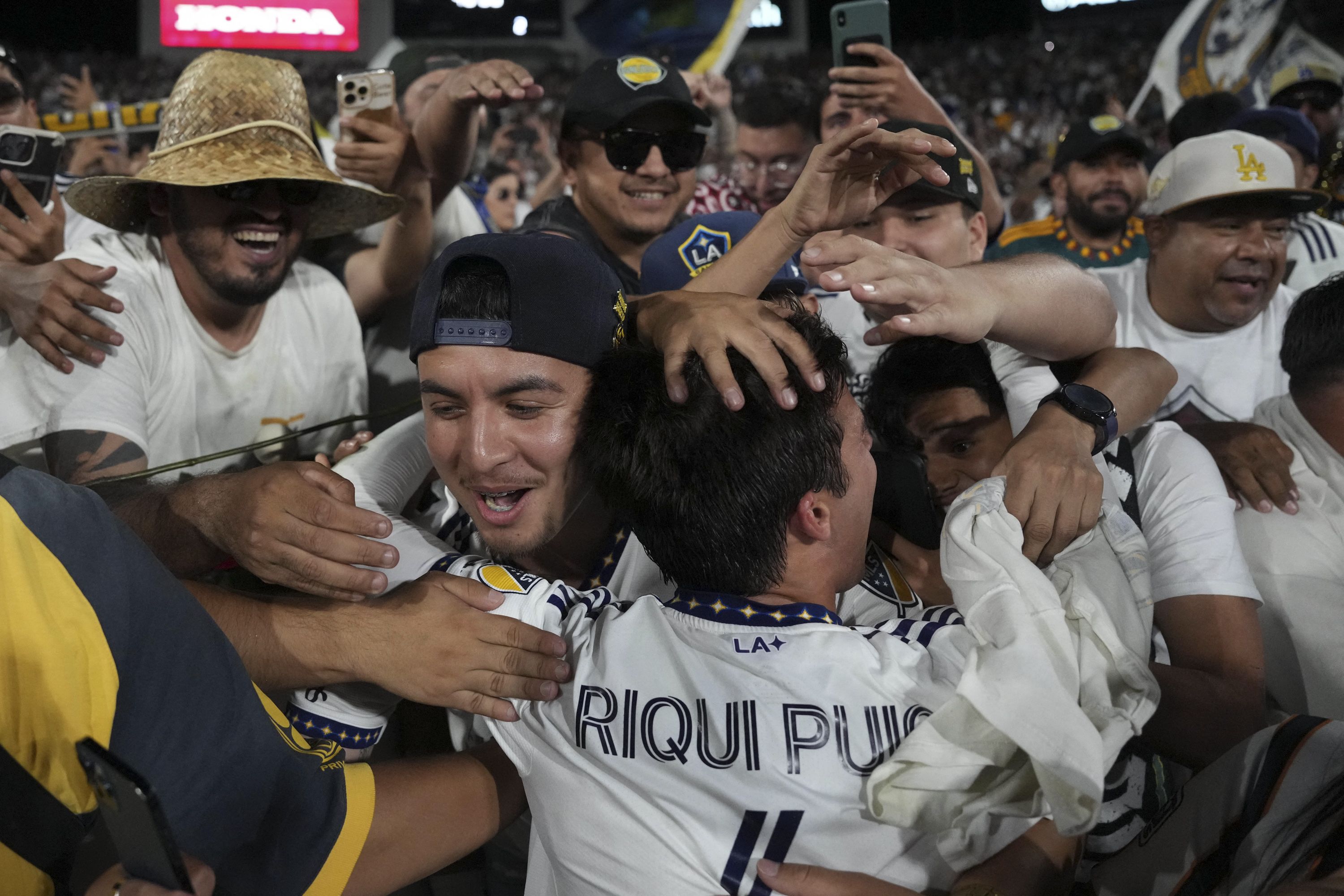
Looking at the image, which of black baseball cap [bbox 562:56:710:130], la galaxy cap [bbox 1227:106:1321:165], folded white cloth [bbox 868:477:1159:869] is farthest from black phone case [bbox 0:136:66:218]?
la galaxy cap [bbox 1227:106:1321:165]

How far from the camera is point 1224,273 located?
324 centimetres

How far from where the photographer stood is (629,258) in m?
3.50

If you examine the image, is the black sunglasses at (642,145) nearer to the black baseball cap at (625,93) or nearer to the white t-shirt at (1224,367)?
the black baseball cap at (625,93)

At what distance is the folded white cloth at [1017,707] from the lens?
1275 mm

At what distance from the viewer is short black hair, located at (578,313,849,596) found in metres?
1.56

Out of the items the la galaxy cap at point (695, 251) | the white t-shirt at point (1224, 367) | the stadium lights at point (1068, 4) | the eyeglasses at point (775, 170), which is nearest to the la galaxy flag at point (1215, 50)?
the eyeglasses at point (775, 170)

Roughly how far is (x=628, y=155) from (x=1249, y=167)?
76.9 inches

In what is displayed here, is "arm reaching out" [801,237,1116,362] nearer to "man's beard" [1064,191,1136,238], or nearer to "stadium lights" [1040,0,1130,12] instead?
"man's beard" [1064,191,1136,238]

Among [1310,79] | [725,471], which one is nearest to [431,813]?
[725,471]

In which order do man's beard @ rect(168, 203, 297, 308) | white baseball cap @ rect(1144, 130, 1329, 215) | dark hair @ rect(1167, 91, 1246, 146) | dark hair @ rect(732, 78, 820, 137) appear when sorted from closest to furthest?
man's beard @ rect(168, 203, 297, 308)
white baseball cap @ rect(1144, 130, 1329, 215)
dark hair @ rect(732, 78, 820, 137)
dark hair @ rect(1167, 91, 1246, 146)

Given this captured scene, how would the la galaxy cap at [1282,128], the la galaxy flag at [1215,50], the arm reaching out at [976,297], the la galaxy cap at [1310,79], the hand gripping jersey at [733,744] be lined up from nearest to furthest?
1. the hand gripping jersey at [733,744]
2. the arm reaching out at [976,297]
3. the la galaxy cap at [1282,128]
4. the la galaxy cap at [1310,79]
5. the la galaxy flag at [1215,50]

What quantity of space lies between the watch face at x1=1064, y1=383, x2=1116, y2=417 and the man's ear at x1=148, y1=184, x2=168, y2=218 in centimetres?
247

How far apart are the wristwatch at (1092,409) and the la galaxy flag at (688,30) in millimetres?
2953

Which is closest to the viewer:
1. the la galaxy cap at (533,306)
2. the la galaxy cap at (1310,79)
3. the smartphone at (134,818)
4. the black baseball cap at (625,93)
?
the smartphone at (134,818)
